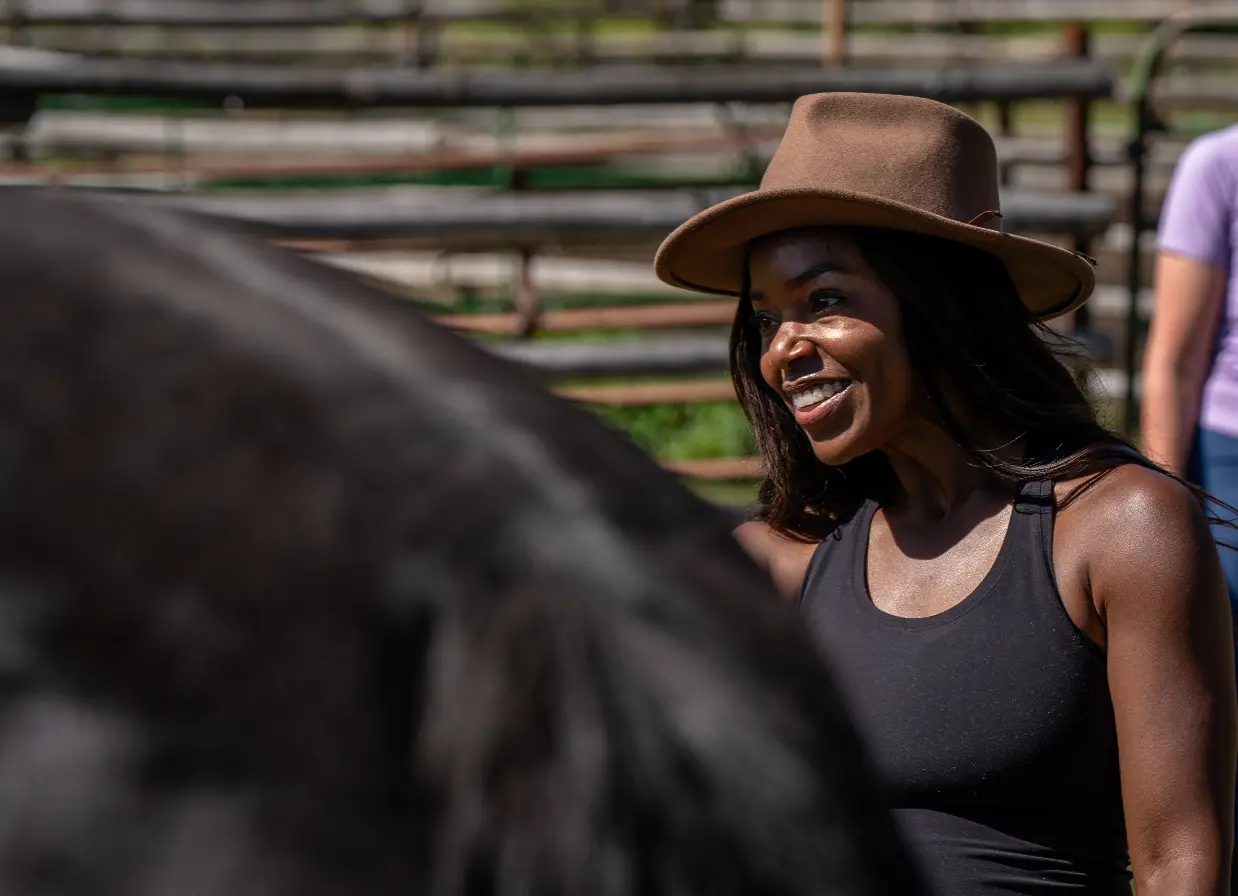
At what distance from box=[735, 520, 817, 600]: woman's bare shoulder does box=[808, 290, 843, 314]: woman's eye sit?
31 cm

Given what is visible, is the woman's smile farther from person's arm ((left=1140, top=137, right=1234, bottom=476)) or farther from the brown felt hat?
person's arm ((left=1140, top=137, right=1234, bottom=476))

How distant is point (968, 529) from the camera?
6.06ft

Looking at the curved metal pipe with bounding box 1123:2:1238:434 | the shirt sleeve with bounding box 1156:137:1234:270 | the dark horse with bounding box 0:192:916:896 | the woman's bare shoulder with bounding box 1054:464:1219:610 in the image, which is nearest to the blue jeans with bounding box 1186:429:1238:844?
the shirt sleeve with bounding box 1156:137:1234:270

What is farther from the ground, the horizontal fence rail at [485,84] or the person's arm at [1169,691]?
the horizontal fence rail at [485,84]

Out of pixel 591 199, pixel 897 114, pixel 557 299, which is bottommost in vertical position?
pixel 557 299

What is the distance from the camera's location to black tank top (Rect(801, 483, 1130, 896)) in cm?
169

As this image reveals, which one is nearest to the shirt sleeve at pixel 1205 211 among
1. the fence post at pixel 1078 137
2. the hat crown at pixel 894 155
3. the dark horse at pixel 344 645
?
the hat crown at pixel 894 155

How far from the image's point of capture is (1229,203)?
116 inches

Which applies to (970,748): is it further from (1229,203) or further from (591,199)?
(591,199)

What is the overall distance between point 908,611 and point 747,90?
3589 mm

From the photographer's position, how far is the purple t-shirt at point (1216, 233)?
2953 mm

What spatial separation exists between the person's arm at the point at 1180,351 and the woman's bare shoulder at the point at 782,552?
3.98 ft

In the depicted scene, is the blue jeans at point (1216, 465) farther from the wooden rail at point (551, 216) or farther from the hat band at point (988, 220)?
the wooden rail at point (551, 216)

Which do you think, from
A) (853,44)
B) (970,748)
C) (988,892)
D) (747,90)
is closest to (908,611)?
(970,748)
